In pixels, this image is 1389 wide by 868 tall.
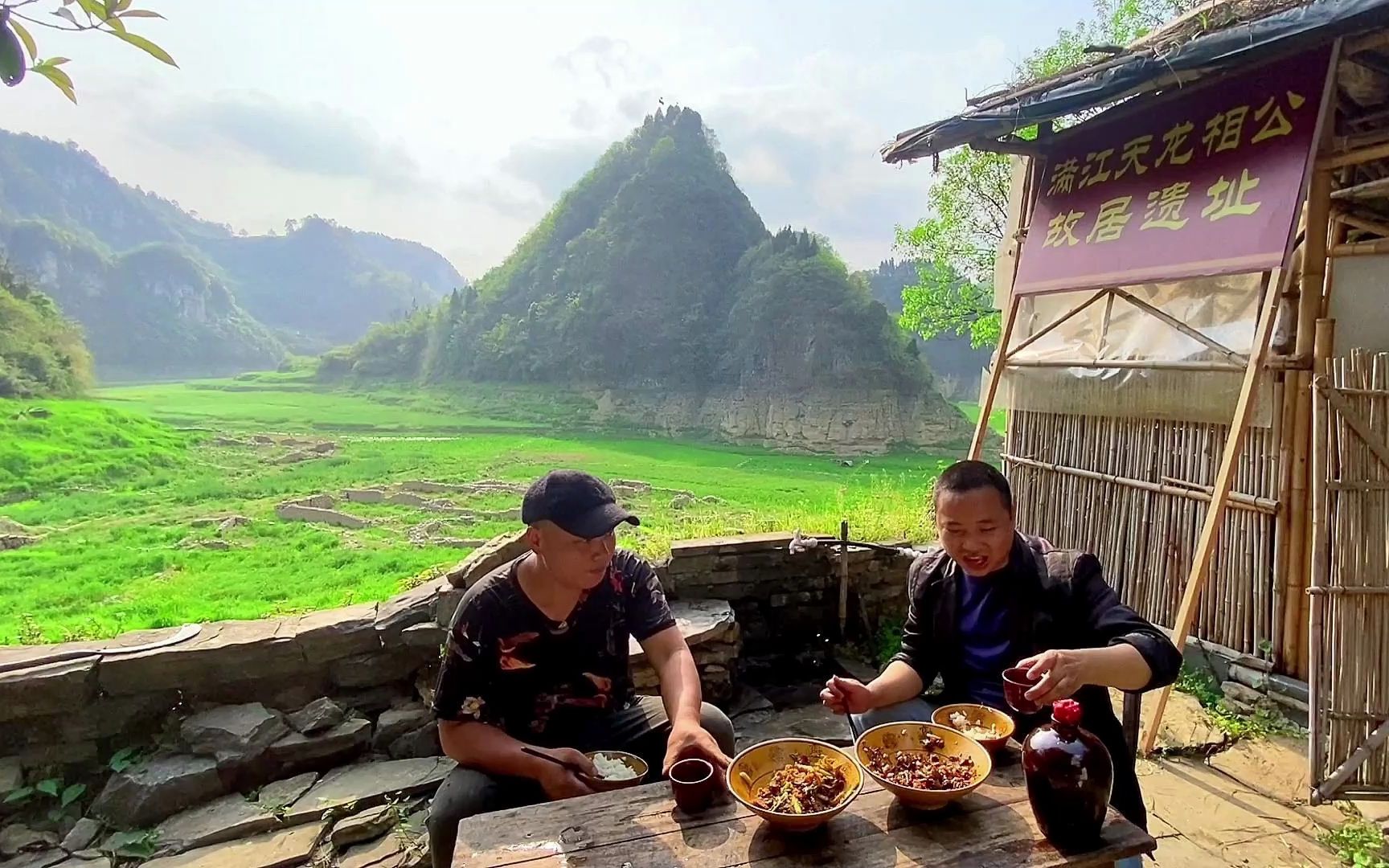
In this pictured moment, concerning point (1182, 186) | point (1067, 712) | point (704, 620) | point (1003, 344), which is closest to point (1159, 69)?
point (1182, 186)

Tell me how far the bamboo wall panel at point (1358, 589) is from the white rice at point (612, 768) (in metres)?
2.71

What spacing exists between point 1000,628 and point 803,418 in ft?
83.0

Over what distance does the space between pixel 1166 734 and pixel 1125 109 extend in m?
3.17

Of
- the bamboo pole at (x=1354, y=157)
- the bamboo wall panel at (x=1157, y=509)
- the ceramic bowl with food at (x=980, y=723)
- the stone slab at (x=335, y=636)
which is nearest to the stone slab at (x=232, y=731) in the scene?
the stone slab at (x=335, y=636)

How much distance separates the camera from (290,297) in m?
45.3

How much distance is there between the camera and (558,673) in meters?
2.09

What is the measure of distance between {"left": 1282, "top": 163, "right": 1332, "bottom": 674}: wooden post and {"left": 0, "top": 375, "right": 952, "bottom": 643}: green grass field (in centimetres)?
207

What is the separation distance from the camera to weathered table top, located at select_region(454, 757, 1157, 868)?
1.30 metres

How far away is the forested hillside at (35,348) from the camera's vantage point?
11797mm

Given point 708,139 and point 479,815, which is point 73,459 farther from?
point 708,139

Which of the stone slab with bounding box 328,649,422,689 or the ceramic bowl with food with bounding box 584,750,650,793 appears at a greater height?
the ceramic bowl with food with bounding box 584,750,650,793

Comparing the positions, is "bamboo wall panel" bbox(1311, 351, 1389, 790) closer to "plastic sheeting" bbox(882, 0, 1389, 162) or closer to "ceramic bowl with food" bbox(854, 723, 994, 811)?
→ "plastic sheeting" bbox(882, 0, 1389, 162)

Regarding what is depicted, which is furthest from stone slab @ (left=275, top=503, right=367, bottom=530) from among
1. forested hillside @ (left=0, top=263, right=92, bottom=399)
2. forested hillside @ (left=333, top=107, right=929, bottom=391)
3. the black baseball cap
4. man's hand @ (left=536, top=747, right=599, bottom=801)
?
forested hillside @ (left=333, top=107, right=929, bottom=391)

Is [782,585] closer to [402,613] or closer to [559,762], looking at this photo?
[402,613]
